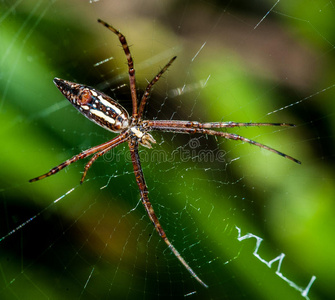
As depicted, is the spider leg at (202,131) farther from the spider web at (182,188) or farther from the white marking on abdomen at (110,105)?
the white marking on abdomen at (110,105)

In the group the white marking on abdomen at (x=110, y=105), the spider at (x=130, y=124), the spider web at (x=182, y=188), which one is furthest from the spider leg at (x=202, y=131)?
the white marking on abdomen at (x=110, y=105)

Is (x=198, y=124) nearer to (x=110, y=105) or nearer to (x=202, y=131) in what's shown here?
(x=202, y=131)

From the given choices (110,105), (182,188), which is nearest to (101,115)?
(110,105)

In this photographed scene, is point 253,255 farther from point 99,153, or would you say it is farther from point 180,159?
point 99,153

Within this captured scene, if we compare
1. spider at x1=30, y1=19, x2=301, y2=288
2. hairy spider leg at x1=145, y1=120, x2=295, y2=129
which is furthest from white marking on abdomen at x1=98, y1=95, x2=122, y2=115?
hairy spider leg at x1=145, y1=120, x2=295, y2=129

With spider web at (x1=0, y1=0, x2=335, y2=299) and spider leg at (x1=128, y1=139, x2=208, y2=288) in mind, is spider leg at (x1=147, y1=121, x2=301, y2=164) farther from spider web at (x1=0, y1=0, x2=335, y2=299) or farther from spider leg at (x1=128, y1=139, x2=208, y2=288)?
spider leg at (x1=128, y1=139, x2=208, y2=288)
